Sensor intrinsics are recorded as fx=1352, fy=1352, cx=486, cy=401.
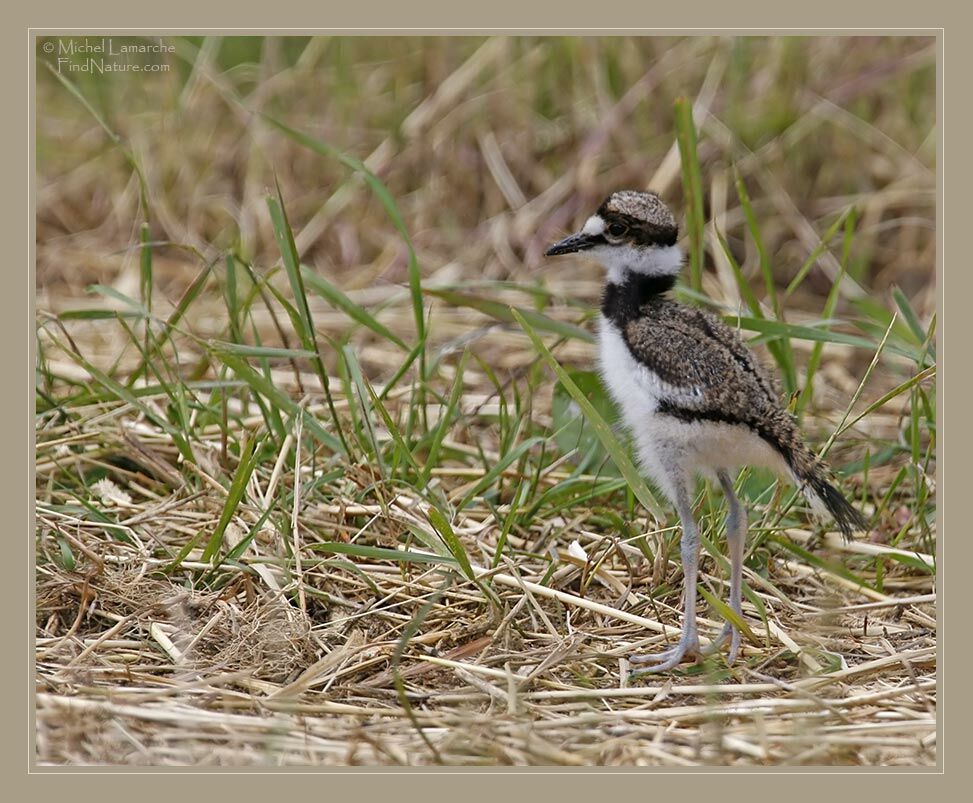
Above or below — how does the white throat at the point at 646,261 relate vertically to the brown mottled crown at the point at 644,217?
below

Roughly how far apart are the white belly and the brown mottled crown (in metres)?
0.28

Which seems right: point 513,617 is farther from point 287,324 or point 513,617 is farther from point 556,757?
point 287,324

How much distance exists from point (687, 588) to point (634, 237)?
949 mm

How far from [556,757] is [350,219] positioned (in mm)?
3828

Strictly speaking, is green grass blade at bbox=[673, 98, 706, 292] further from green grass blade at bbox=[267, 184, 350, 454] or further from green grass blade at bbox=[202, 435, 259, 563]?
green grass blade at bbox=[202, 435, 259, 563]

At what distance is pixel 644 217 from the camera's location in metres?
3.65

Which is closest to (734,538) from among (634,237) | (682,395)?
(682,395)

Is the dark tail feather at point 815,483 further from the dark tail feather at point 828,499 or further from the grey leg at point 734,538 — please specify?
the grey leg at point 734,538

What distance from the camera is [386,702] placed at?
323 centimetres

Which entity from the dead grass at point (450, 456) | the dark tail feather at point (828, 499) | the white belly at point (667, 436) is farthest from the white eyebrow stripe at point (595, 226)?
the dark tail feather at point (828, 499)

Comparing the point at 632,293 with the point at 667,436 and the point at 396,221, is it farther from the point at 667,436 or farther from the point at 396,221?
the point at 396,221

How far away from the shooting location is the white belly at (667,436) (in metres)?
3.35
